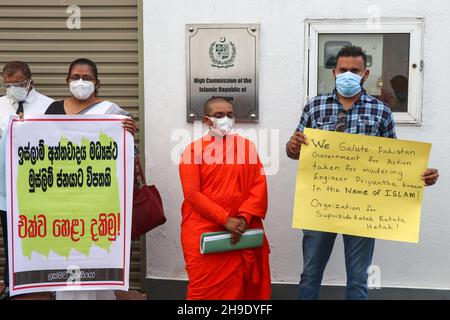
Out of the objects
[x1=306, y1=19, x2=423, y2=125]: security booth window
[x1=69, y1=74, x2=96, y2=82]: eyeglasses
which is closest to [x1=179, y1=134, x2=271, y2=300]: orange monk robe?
[x1=69, y1=74, x2=96, y2=82]: eyeglasses

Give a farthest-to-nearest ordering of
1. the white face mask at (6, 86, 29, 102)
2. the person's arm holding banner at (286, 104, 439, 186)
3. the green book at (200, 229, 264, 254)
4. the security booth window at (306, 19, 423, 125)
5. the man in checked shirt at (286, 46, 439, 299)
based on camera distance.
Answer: the security booth window at (306, 19, 423, 125)
the white face mask at (6, 86, 29, 102)
the green book at (200, 229, 264, 254)
the man in checked shirt at (286, 46, 439, 299)
the person's arm holding banner at (286, 104, 439, 186)

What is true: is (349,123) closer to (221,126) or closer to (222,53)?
(221,126)

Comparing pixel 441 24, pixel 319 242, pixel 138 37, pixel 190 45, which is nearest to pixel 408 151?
pixel 319 242

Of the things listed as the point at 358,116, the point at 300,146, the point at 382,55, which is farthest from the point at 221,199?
the point at 382,55

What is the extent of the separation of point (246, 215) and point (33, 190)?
1395mm

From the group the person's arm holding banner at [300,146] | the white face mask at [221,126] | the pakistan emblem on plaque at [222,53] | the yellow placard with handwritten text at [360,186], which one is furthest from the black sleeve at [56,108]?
the yellow placard with handwritten text at [360,186]

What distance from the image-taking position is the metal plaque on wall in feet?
14.4

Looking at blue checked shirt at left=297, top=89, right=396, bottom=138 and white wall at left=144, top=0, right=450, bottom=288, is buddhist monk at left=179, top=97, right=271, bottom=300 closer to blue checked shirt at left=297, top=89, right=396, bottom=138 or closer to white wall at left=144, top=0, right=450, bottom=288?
blue checked shirt at left=297, top=89, right=396, bottom=138

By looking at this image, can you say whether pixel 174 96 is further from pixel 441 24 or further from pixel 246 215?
pixel 441 24

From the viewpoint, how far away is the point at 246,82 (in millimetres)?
4406

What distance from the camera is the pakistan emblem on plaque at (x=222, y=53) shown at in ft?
14.4

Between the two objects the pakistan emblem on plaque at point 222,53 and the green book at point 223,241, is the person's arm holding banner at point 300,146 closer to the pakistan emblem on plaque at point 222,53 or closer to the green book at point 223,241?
the green book at point 223,241

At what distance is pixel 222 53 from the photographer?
4402mm

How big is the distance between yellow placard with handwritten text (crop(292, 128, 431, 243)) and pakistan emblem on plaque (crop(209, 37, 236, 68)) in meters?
1.23
